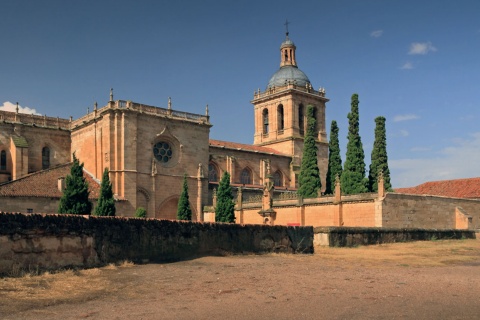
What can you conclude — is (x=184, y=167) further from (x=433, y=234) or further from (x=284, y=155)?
(x=433, y=234)

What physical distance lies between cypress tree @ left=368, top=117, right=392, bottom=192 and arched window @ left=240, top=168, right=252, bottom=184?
49.5ft

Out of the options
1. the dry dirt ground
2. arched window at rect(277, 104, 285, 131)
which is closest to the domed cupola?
arched window at rect(277, 104, 285, 131)

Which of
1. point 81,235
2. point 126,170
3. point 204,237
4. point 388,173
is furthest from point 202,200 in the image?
point 81,235

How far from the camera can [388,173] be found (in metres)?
40.2

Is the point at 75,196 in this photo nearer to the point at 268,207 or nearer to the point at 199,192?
the point at 268,207

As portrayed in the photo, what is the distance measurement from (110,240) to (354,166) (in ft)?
94.3

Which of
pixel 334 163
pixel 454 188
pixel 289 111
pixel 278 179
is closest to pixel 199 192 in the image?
pixel 334 163

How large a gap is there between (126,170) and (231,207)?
8.43m

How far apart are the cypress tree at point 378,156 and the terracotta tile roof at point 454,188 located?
979 cm

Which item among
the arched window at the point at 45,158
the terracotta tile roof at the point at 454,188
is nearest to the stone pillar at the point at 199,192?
the arched window at the point at 45,158

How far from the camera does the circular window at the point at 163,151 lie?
A: 1637 inches

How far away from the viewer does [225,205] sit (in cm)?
3944

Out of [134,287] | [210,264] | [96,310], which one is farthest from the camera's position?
[210,264]

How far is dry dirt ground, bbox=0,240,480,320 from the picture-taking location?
23.8ft
